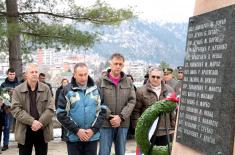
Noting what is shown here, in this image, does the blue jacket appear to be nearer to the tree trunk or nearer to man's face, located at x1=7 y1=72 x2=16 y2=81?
man's face, located at x1=7 y1=72 x2=16 y2=81

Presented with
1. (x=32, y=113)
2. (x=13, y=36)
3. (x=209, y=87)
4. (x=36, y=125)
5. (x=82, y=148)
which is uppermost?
(x=13, y=36)

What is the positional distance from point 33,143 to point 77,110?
4.35 feet

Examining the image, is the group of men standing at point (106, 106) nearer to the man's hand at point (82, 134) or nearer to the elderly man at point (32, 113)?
the elderly man at point (32, 113)

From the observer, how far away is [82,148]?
5.91 meters

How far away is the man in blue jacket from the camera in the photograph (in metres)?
5.72

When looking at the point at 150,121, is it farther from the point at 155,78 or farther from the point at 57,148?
the point at 57,148

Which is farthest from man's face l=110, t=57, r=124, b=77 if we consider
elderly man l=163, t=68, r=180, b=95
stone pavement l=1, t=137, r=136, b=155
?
elderly man l=163, t=68, r=180, b=95

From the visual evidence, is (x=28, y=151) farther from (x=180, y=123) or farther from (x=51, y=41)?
(x=51, y=41)

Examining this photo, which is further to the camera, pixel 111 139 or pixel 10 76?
pixel 10 76

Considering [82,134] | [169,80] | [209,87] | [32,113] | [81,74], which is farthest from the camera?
[169,80]

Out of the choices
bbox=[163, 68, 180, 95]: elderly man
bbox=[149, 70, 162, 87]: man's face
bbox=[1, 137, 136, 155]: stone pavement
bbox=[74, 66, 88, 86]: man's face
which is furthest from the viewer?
bbox=[163, 68, 180, 95]: elderly man

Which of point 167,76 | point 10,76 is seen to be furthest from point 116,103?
point 167,76

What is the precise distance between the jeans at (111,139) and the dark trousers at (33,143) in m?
0.81

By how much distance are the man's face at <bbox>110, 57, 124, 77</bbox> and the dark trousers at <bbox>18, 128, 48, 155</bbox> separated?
129cm
